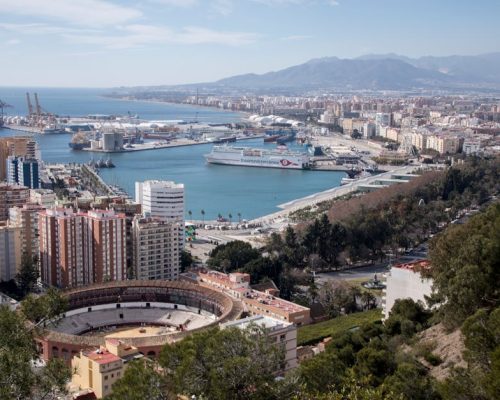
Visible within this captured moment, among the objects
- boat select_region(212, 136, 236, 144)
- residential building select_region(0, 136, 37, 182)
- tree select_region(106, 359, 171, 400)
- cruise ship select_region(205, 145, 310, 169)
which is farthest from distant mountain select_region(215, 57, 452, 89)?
tree select_region(106, 359, 171, 400)

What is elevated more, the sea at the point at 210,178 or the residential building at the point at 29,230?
the residential building at the point at 29,230

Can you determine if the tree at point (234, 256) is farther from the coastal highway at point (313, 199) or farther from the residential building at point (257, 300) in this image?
the coastal highway at point (313, 199)

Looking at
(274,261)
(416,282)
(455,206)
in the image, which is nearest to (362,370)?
(416,282)

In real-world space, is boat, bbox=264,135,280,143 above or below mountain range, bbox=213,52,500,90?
below

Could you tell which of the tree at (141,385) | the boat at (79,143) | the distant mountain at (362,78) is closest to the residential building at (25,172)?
the boat at (79,143)

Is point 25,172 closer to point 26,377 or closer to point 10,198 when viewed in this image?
point 10,198

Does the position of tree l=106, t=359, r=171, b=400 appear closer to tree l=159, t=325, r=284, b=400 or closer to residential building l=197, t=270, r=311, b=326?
tree l=159, t=325, r=284, b=400
